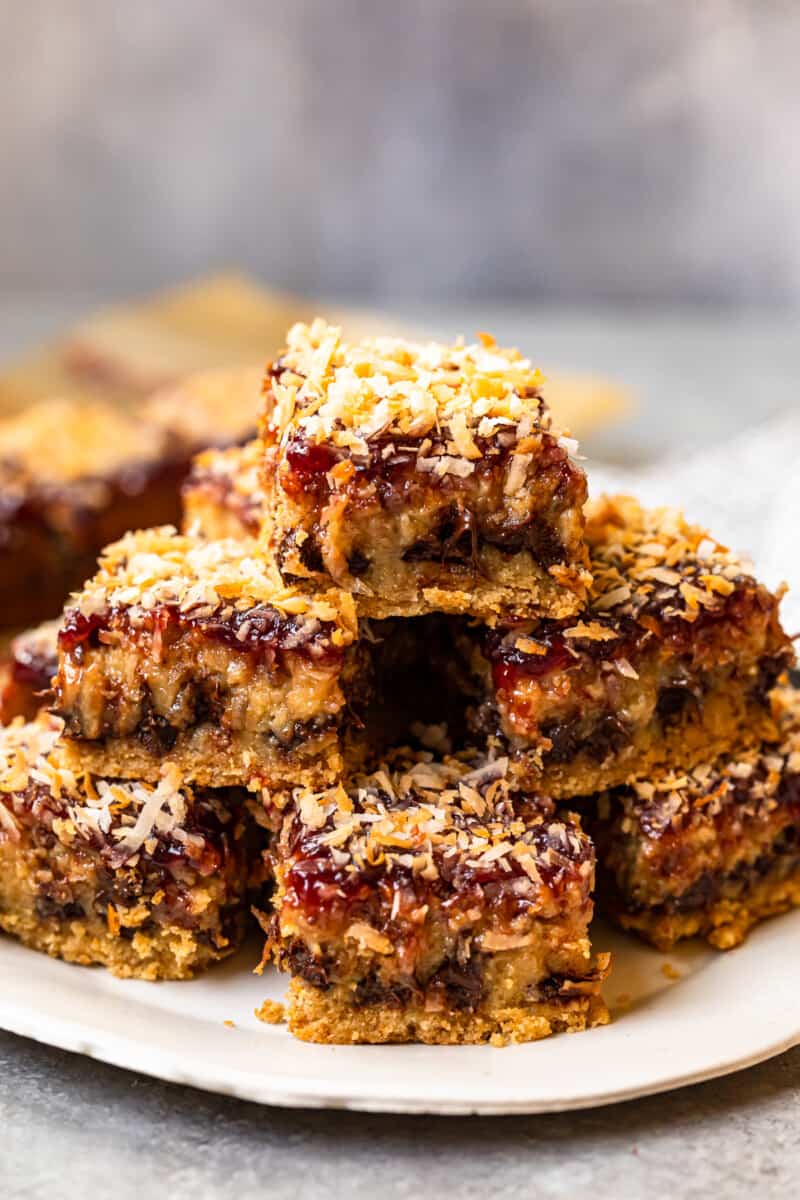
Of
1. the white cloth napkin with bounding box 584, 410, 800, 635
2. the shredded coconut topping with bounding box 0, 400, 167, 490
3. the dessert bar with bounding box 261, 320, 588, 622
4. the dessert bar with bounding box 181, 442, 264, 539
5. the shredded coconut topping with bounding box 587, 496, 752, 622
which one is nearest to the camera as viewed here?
the dessert bar with bounding box 261, 320, 588, 622

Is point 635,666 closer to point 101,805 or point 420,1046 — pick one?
point 420,1046

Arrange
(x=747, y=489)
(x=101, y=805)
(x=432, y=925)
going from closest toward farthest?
1. (x=432, y=925)
2. (x=101, y=805)
3. (x=747, y=489)

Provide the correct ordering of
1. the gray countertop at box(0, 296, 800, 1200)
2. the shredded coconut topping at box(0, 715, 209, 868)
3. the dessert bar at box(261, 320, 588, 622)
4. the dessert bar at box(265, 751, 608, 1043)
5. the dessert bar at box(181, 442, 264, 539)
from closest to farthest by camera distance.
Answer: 1. the gray countertop at box(0, 296, 800, 1200)
2. the dessert bar at box(265, 751, 608, 1043)
3. the dessert bar at box(261, 320, 588, 622)
4. the shredded coconut topping at box(0, 715, 209, 868)
5. the dessert bar at box(181, 442, 264, 539)

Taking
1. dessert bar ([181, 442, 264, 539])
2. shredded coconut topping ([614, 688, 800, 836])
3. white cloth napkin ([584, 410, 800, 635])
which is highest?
white cloth napkin ([584, 410, 800, 635])

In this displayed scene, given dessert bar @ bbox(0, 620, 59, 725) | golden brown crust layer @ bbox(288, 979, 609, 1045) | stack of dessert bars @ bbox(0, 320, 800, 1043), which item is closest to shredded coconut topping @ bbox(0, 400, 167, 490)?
dessert bar @ bbox(0, 620, 59, 725)

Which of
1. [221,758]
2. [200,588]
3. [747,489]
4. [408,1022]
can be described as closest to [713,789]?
[408,1022]

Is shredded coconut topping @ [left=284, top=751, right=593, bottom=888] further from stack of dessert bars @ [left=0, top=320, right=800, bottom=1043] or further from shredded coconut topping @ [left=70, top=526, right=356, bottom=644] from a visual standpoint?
shredded coconut topping @ [left=70, top=526, right=356, bottom=644]

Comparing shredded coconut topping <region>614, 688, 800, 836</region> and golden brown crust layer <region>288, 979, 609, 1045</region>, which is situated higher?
shredded coconut topping <region>614, 688, 800, 836</region>
